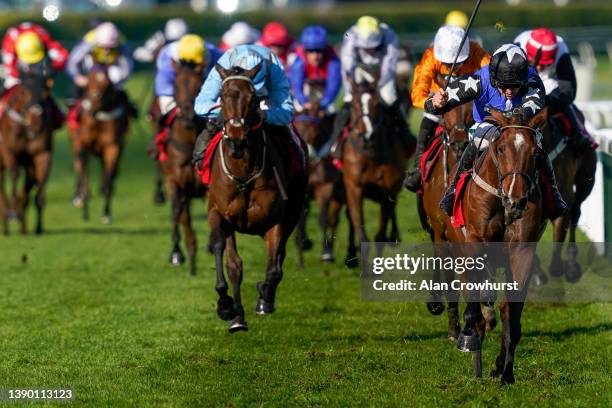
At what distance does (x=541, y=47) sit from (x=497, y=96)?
2.89 meters

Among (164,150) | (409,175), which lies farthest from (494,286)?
(164,150)

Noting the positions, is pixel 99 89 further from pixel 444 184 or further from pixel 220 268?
pixel 444 184

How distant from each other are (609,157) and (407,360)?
13.6 feet

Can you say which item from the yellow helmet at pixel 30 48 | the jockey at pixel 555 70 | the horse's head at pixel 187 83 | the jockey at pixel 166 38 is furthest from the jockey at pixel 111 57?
the jockey at pixel 555 70

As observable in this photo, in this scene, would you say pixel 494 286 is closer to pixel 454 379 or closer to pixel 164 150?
pixel 454 379

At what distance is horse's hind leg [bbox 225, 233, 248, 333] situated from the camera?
8.88 meters

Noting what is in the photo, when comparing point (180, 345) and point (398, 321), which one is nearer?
point (180, 345)

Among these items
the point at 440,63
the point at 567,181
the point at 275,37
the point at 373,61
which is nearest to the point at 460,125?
the point at 440,63

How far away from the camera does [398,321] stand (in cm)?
963

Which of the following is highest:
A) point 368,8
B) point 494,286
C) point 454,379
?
point 368,8

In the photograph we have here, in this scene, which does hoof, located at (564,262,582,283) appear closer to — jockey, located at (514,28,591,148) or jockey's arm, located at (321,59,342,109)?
jockey, located at (514,28,591,148)

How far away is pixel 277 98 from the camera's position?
365 inches

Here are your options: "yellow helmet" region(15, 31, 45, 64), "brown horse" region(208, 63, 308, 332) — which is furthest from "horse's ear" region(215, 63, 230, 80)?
"yellow helmet" region(15, 31, 45, 64)

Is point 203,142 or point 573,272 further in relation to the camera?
point 573,272
